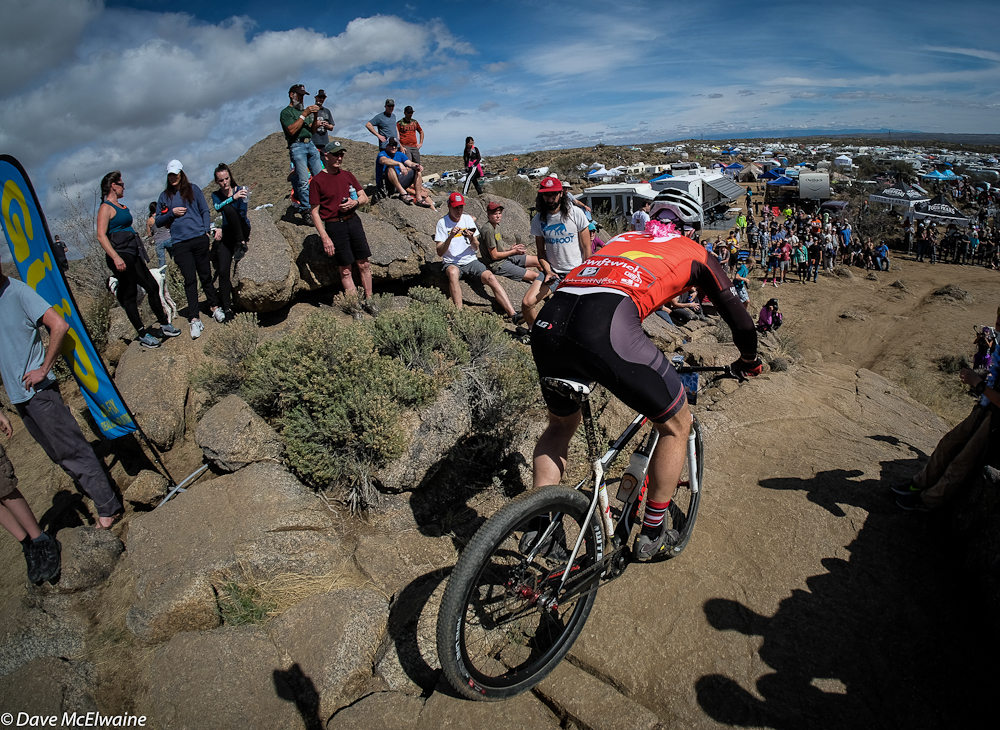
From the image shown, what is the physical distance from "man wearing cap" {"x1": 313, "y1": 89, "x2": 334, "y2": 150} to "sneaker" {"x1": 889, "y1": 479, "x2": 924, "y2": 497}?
896cm

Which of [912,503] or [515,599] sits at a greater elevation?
[515,599]

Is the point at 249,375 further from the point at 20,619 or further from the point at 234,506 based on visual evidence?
the point at 20,619

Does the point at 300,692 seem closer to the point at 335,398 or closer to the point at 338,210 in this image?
the point at 335,398

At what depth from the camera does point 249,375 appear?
17.6 ft

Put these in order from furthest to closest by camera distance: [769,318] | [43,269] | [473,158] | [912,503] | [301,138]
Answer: [473,158] < [769,318] < [301,138] < [43,269] < [912,503]

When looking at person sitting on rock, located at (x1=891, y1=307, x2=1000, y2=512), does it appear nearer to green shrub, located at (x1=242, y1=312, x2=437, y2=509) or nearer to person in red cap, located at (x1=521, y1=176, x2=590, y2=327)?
person in red cap, located at (x1=521, y1=176, x2=590, y2=327)

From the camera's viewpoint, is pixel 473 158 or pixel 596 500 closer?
pixel 596 500

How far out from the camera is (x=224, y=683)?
10.1 ft

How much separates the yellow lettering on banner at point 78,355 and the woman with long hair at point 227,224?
9.33 ft

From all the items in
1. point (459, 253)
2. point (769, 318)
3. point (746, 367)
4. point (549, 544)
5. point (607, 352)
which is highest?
point (459, 253)

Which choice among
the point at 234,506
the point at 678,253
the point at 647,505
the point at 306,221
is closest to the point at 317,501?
the point at 234,506

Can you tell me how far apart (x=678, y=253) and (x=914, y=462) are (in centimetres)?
315

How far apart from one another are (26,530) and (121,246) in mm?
3269

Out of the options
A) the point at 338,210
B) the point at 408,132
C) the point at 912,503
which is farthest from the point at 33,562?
the point at 408,132
